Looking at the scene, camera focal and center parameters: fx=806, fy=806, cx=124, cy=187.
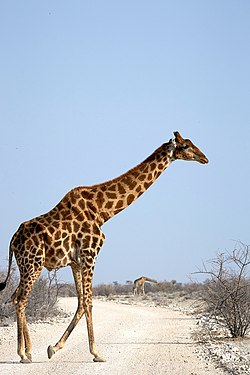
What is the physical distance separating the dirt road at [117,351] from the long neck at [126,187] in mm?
2323

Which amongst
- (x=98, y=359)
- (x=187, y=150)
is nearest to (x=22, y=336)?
(x=98, y=359)

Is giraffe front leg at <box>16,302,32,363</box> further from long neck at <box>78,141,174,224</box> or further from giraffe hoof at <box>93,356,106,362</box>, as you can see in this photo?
long neck at <box>78,141,174,224</box>

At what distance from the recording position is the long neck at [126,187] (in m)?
12.9

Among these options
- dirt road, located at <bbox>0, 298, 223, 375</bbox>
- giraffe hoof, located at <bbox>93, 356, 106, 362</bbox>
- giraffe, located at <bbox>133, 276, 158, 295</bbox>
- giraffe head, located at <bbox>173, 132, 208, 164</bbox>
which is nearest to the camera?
dirt road, located at <bbox>0, 298, 223, 375</bbox>

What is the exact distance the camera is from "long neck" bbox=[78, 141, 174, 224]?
12930mm

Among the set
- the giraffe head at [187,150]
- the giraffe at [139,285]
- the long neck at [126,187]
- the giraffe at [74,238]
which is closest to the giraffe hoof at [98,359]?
Answer: the giraffe at [74,238]

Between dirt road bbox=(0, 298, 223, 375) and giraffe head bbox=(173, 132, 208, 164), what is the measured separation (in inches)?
129

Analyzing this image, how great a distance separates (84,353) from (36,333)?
181 inches

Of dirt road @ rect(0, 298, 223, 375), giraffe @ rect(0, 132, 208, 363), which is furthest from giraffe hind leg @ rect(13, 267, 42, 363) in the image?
dirt road @ rect(0, 298, 223, 375)

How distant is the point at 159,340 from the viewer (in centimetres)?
1675

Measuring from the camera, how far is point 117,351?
14.2 metres

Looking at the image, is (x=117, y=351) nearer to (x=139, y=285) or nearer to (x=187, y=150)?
(x=187, y=150)

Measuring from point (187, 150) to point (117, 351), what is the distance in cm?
385

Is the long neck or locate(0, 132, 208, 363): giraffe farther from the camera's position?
the long neck
